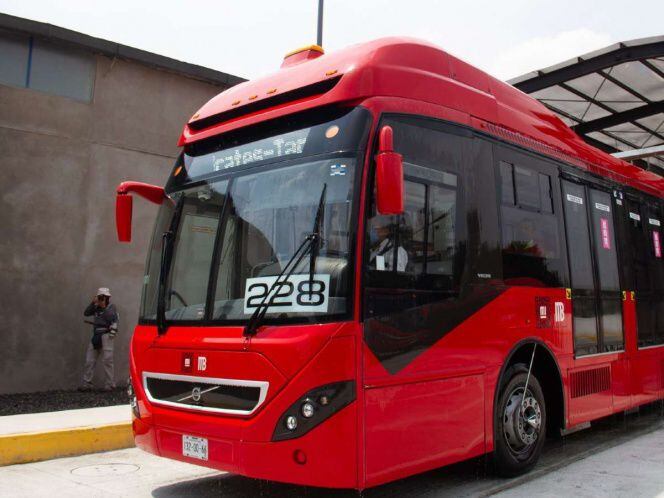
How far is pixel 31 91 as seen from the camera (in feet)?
37.2

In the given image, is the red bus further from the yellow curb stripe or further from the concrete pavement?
the yellow curb stripe

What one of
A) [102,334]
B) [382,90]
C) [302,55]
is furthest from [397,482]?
[102,334]

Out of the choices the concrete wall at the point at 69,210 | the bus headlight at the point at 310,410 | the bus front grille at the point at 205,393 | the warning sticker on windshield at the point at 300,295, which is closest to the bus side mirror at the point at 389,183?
the warning sticker on windshield at the point at 300,295

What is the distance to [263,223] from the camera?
15.5 feet

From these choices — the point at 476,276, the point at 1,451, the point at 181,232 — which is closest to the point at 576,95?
the point at 476,276

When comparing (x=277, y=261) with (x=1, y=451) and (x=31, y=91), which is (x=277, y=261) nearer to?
(x=1, y=451)

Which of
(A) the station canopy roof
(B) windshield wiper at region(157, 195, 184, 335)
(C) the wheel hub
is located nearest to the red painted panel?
(C) the wheel hub

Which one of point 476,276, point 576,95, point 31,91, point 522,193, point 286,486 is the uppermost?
point 576,95

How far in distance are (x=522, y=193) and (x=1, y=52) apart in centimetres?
920

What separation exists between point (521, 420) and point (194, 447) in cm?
279

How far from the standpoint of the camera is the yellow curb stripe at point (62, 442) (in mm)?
6613

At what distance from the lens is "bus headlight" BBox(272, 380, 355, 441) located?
4.16 m

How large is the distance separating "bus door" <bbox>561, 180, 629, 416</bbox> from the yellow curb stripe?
15.8ft

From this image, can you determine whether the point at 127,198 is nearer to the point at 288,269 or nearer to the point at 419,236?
the point at 288,269
